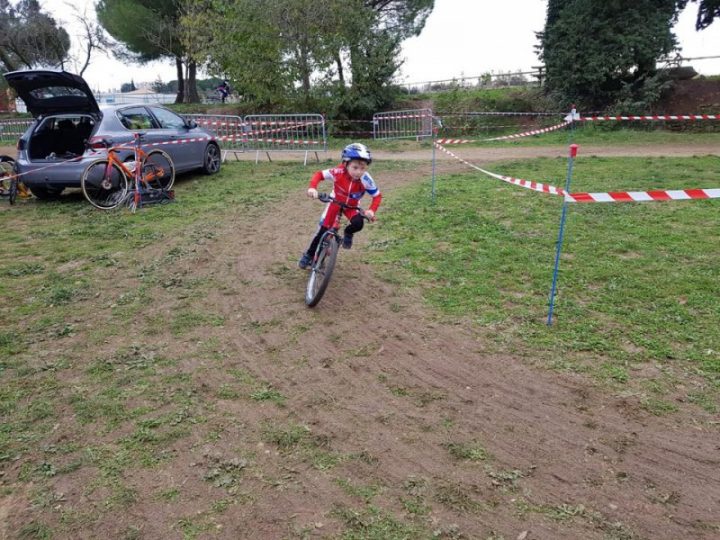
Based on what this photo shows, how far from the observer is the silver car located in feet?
30.2

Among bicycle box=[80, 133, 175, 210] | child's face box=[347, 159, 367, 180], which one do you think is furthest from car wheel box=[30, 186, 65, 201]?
child's face box=[347, 159, 367, 180]

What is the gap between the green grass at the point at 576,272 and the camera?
445 centimetres

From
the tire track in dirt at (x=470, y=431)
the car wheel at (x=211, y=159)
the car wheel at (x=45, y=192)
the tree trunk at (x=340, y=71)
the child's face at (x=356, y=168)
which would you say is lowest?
the tire track in dirt at (x=470, y=431)

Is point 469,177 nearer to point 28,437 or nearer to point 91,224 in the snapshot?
point 91,224

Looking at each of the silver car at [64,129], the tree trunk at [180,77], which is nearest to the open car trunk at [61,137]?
the silver car at [64,129]

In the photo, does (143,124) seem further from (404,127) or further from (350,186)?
(404,127)

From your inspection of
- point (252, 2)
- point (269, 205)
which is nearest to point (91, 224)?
point (269, 205)

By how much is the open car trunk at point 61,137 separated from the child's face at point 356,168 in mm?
6483

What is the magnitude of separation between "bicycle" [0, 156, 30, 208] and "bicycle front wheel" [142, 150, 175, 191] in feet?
7.52

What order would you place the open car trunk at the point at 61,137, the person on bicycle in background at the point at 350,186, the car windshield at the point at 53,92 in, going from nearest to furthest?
the person on bicycle in background at the point at 350,186 < the car windshield at the point at 53,92 < the open car trunk at the point at 61,137

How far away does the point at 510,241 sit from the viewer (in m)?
7.21

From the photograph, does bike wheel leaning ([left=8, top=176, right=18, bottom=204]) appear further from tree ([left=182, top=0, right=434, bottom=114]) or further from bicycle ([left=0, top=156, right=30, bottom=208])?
tree ([left=182, top=0, right=434, bottom=114])

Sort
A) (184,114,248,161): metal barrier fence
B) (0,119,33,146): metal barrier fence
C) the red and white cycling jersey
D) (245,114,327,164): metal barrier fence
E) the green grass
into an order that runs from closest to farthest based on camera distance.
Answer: the green grass → the red and white cycling jersey → (245,114,327,164): metal barrier fence → (184,114,248,161): metal barrier fence → (0,119,33,146): metal barrier fence

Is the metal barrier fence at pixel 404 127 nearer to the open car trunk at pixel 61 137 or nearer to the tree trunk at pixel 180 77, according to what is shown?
the open car trunk at pixel 61 137
